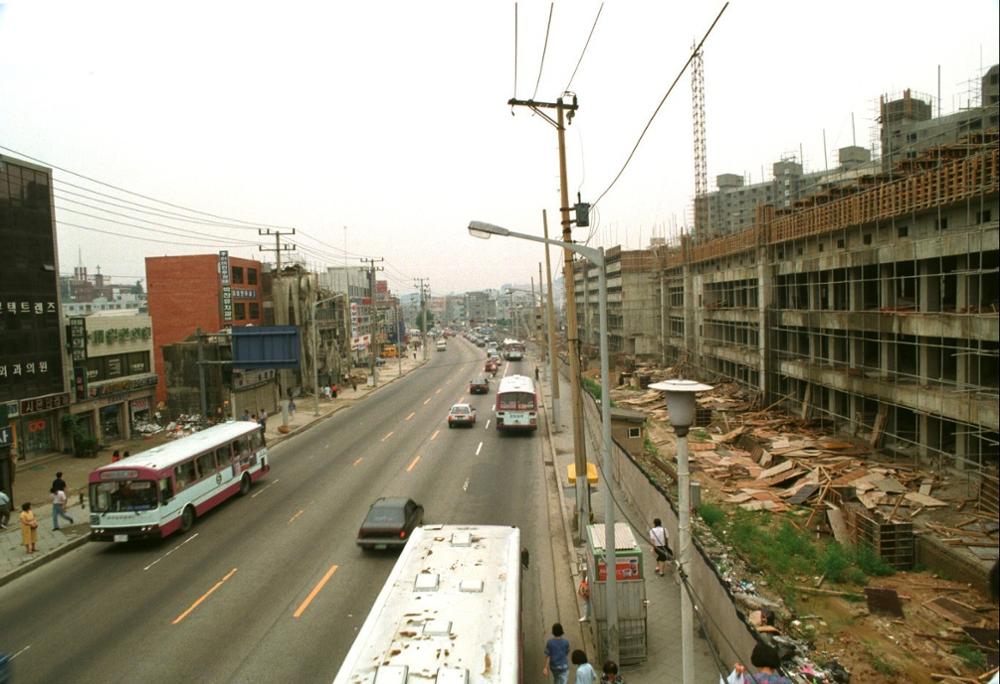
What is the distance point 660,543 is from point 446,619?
7.53m

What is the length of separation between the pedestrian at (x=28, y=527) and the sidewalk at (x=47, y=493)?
0.90ft

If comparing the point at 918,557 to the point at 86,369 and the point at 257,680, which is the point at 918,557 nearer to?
the point at 257,680

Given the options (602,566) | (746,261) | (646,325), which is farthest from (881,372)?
(646,325)

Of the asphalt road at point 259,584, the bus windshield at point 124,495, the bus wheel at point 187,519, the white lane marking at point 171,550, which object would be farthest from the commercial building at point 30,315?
the white lane marking at point 171,550

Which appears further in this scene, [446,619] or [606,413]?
[606,413]

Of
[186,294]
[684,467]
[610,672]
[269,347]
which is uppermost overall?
[186,294]

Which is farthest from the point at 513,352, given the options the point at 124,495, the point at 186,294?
the point at 124,495

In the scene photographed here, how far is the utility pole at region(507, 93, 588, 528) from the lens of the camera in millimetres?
17844

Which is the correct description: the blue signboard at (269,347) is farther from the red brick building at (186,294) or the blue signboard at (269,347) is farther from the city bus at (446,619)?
the city bus at (446,619)

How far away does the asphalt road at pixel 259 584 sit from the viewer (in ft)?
41.6

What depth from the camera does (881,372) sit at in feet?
90.1

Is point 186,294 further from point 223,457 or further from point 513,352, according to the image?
point 223,457

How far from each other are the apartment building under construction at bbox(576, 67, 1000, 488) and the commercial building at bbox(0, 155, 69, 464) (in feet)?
117

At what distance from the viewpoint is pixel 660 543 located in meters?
15.4
